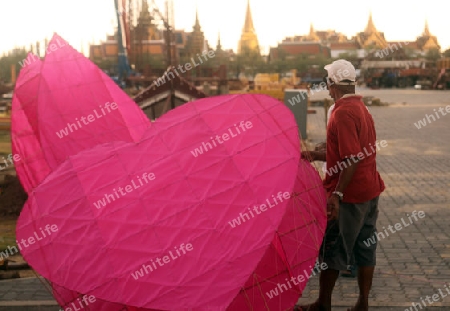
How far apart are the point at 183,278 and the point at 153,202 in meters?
0.52

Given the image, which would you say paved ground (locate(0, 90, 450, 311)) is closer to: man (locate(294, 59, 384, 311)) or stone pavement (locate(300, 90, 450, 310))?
stone pavement (locate(300, 90, 450, 310))

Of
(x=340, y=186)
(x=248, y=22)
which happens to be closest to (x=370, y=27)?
(x=248, y=22)

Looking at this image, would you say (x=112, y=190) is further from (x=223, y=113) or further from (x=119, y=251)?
(x=223, y=113)

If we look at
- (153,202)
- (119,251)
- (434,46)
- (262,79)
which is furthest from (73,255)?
(434,46)

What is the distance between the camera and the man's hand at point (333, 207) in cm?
412

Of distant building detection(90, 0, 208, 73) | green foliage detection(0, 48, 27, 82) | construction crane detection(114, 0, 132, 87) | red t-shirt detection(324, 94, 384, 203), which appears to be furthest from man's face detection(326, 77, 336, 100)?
green foliage detection(0, 48, 27, 82)

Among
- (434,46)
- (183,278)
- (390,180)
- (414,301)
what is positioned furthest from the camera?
(434,46)

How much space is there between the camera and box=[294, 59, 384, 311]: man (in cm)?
408

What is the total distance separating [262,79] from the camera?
42875mm

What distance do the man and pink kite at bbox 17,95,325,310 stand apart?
274 mm

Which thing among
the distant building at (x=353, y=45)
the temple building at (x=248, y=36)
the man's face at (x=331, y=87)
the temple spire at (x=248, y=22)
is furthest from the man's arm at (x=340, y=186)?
the temple spire at (x=248, y=22)

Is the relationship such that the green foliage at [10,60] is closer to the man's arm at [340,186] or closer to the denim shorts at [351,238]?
the denim shorts at [351,238]

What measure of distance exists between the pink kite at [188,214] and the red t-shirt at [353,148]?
0.28 m

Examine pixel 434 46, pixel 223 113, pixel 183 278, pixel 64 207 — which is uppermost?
pixel 223 113
